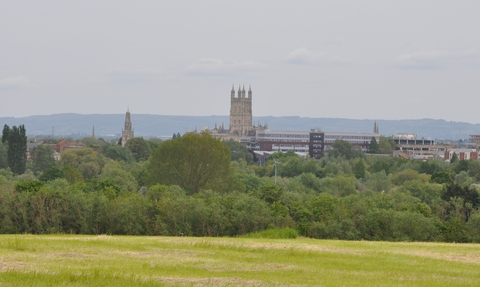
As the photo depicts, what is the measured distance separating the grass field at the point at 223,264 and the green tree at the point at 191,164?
194ft

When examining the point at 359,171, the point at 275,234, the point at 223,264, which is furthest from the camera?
the point at 359,171

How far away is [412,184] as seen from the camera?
392 feet

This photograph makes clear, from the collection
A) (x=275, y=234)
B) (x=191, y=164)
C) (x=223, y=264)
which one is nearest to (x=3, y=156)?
(x=191, y=164)

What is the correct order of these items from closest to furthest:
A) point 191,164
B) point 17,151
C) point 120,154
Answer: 1. point 191,164
2. point 17,151
3. point 120,154

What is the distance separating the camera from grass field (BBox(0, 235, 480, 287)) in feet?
86.9

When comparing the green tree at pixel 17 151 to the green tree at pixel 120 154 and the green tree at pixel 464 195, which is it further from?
the green tree at pixel 464 195

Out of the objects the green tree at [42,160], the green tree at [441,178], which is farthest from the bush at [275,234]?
the green tree at [42,160]

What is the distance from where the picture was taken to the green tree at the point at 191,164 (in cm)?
9969

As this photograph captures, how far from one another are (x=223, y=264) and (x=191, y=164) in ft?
227

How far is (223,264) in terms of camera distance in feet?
103

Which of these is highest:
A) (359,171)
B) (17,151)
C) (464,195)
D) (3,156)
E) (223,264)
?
(223,264)

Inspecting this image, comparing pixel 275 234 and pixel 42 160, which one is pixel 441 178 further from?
pixel 275 234

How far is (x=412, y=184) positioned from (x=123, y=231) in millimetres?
Result: 67558

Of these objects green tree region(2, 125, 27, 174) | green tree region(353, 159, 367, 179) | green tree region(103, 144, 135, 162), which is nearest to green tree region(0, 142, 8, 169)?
green tree region(2, 125, 27, 174)
